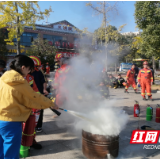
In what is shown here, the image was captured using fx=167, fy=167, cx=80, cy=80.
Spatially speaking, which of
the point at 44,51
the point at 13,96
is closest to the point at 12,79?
the point at 13,96

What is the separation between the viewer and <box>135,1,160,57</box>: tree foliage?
1153 cm

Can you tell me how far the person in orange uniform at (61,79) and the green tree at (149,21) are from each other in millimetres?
9095

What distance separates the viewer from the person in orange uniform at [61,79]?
487 cm

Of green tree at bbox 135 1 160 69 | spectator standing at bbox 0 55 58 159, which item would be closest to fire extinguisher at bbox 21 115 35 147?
spectator standing at bbox 0 55 58 159

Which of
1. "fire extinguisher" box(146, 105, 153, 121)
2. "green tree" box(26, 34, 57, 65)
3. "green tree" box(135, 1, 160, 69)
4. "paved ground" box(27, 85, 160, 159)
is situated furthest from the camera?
→ "green tree" box(26, 34, 57, 65)

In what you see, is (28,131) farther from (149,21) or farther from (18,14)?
(149,21)

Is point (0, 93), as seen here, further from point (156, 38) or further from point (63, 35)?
point (63, 35)

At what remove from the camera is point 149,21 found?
11859 millimetres

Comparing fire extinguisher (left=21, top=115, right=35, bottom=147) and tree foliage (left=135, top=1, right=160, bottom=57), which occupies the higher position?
tree foliage (left=135, top=1, right=160, bottom=57)

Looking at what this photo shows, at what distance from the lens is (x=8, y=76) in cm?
213

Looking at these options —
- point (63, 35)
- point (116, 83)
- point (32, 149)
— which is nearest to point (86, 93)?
point (32, 149)

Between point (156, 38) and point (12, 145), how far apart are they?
38.9ft

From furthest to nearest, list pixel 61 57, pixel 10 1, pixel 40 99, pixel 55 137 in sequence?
pixel 10 1, pixel 61 57, pixel 55 137, pixel 40 99

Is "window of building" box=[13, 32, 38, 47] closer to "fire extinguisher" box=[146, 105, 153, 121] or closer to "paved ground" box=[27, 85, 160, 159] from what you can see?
"paved ground" box=[27, 85, 160, 159]
